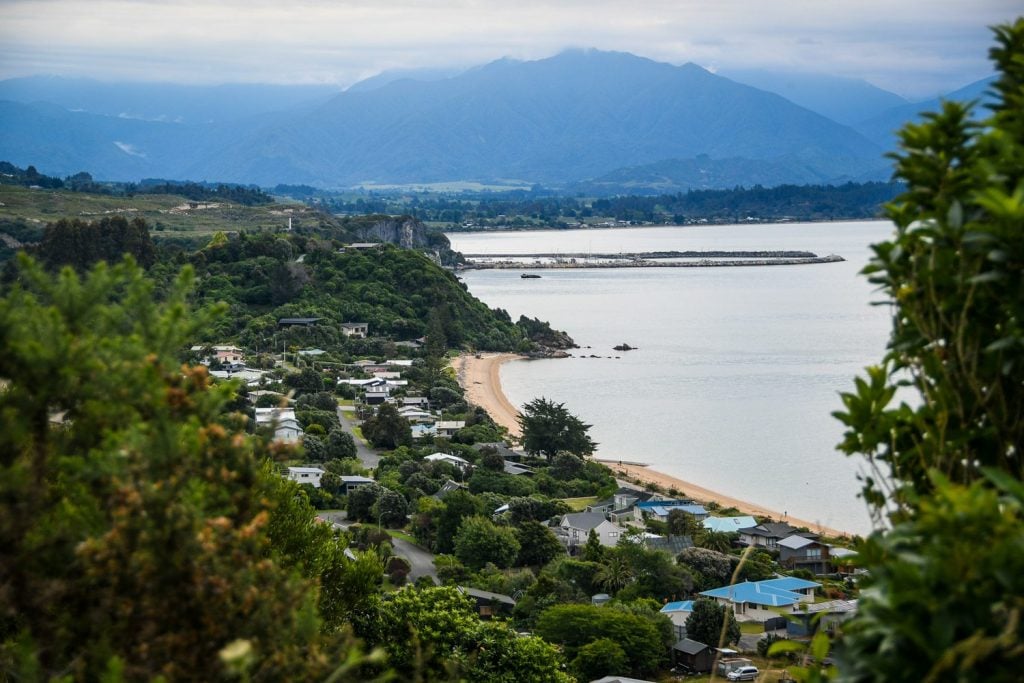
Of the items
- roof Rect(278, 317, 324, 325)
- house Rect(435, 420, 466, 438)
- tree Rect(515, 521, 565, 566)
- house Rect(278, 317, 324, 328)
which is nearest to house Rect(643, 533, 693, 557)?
tree Rect(515, 521, 565, 566)

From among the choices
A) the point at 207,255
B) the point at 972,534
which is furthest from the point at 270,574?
Answer: the point at 207,255

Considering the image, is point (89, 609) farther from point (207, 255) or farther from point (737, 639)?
point (207, 255)

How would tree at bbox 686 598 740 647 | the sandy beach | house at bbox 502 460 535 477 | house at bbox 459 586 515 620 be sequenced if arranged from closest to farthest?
tree at bbox 686 598 740 647 → house at bbox 459 586 515 620 → house at bbox 502 460 535 477 → the sandy beach

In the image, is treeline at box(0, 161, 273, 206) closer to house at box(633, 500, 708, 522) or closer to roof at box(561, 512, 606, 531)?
house at box(633, 500, 708, 522)

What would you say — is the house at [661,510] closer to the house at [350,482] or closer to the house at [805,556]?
the house at [805,556]

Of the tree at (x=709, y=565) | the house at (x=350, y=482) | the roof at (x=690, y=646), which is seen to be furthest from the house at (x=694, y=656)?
the house at (x=350, y=482)
